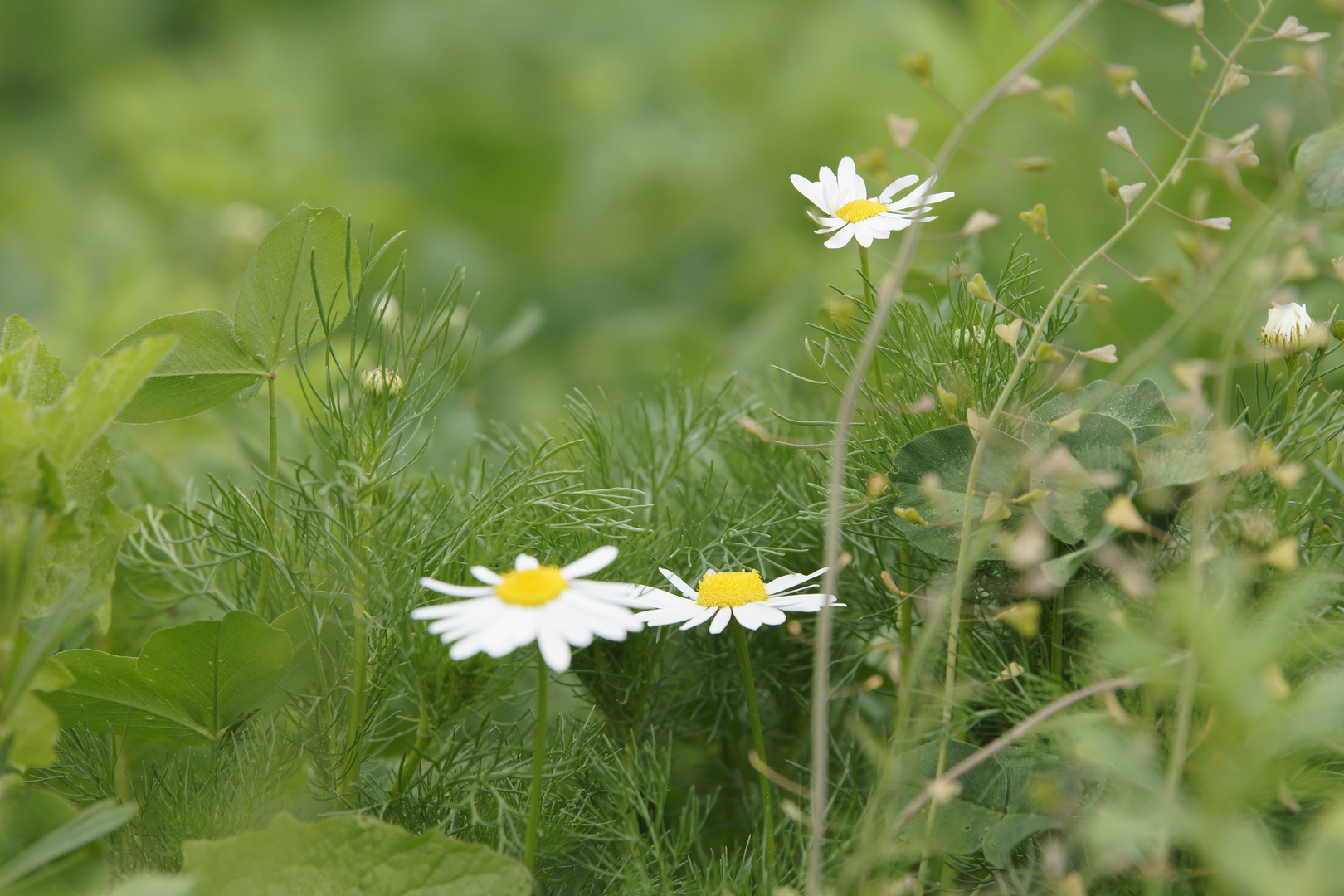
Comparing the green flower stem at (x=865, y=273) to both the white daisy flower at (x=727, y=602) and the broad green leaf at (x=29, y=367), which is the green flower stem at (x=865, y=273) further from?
the broad green leaf at (x=29, y=367)

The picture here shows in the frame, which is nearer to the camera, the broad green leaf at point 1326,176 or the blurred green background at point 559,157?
the broad green leaf at point 1326,176

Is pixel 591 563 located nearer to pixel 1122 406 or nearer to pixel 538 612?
pixel 538 612

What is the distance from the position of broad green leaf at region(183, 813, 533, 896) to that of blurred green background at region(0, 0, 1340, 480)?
314 mm

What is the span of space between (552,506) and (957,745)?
0.48 feet

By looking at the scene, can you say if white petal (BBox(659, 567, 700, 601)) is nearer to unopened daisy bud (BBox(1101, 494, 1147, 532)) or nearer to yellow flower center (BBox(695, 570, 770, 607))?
yellow flower center (BBox(695, 570, 770, 607))

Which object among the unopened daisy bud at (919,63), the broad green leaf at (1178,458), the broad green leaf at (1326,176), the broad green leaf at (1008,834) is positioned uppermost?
the unopened daisy bud at (919,63)

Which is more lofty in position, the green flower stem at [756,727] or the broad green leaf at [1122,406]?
the broad green leaf at [1122,406]

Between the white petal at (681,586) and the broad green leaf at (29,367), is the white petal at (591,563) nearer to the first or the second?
the white petal at (681,586)

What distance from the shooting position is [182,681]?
1.03ft

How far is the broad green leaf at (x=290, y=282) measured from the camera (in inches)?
13.2

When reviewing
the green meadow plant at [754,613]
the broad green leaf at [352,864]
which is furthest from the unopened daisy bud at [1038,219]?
the broad green leaf at [352,864]

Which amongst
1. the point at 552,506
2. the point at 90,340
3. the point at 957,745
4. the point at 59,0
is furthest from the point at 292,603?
the point at 59,0

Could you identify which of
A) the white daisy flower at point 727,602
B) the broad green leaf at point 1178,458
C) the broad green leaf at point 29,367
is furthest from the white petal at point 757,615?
the broad green leaf at point 29,367

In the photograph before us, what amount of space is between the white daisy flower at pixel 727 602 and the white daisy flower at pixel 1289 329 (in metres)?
0.16
